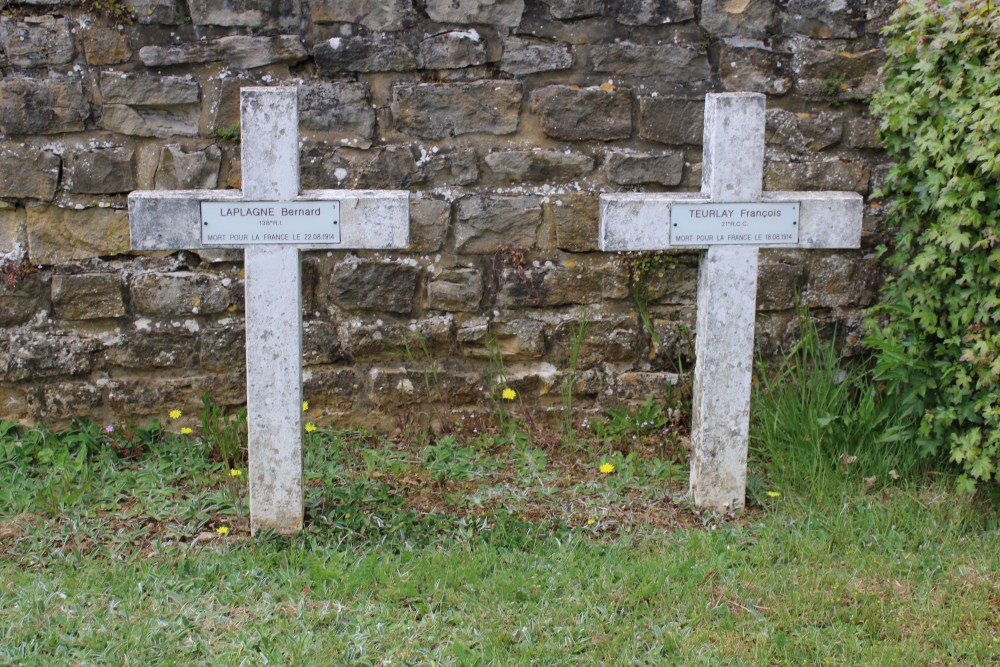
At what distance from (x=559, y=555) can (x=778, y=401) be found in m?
1.29

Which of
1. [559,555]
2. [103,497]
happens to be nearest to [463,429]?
[559,555]

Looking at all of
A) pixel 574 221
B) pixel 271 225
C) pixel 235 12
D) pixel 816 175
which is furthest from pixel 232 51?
pixel 816 175

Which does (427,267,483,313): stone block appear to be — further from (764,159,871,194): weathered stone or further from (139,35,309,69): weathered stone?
(764,159,871,194): weathered stone

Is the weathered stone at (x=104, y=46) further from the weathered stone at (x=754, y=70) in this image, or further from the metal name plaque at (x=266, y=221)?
the weathered stone at (x=754, y=70)

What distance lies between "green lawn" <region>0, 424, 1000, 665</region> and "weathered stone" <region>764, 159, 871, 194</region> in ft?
4.29

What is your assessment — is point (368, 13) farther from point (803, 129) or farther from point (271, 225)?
point (803, 129)

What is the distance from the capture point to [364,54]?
12.8ft

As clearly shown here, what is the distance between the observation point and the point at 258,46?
3873mm

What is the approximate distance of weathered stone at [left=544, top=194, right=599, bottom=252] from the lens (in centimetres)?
408

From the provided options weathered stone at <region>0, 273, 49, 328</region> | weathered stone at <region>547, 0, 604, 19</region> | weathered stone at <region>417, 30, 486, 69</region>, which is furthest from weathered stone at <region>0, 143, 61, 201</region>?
weathered stone at <region>547, 0, 604, 19</region>

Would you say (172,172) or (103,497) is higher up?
(172,172)

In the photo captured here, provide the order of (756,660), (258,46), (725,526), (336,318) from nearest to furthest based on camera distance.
A: (756,660), (725,526), (258,46), (336,318)

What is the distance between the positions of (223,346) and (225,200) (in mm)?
1081

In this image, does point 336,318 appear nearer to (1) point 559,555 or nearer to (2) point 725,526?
(1) point 559,555
